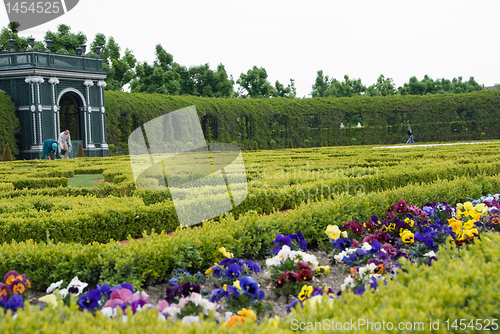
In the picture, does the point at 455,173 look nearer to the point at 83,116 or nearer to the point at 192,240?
the point at 192,240

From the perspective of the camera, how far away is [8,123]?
19.5m

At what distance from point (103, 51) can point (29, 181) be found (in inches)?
1260


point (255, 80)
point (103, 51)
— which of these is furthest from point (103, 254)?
point (255, 80)

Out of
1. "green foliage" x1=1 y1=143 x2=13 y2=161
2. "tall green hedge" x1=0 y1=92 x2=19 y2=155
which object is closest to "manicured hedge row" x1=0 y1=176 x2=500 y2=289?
"green foliage" x1=1 y1=143 x2=13 y2=161

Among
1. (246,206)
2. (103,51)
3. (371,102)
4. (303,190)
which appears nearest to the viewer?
(246,206)

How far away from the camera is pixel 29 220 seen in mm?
4496

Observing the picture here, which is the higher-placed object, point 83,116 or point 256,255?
point 83,116

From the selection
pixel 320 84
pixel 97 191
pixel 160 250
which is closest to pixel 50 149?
pixel 97 191

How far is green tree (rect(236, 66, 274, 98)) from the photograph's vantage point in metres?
43.0

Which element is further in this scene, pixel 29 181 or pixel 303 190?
pixel 29 181

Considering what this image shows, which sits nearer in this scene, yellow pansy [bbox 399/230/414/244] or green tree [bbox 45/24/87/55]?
yellow pansy [bbox 399/230/414/244]

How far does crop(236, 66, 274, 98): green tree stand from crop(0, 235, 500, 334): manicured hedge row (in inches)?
1656

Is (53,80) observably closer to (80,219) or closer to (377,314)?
(80,219)

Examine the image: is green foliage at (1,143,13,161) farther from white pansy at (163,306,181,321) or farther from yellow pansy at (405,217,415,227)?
white pansy at (163,306,181,321)
